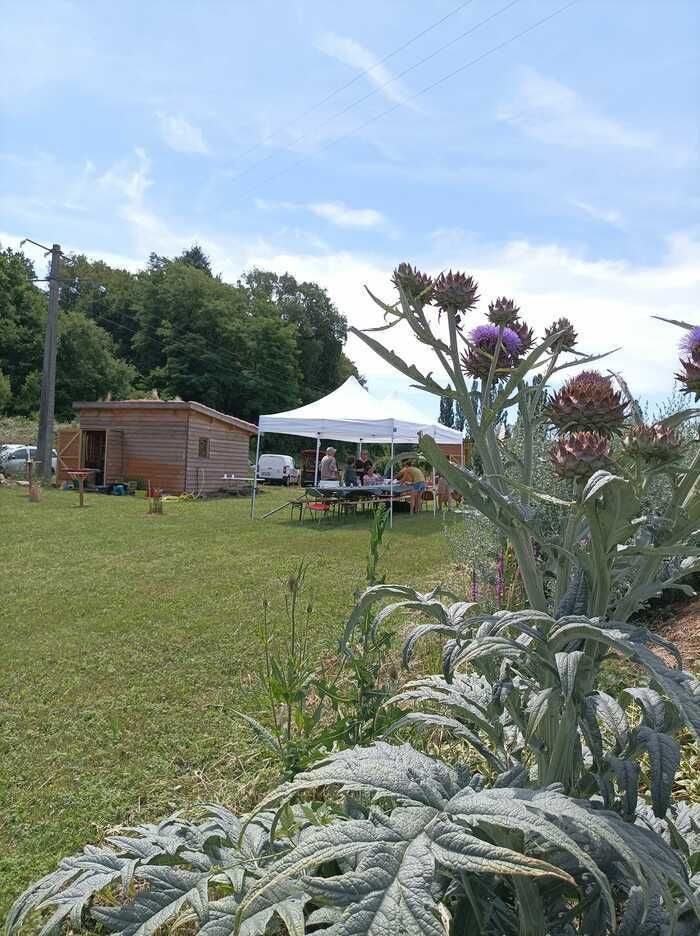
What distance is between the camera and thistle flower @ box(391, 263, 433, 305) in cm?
192

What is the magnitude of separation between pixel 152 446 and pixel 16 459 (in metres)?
6.12

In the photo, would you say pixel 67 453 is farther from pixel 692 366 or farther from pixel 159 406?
pixel 692 366

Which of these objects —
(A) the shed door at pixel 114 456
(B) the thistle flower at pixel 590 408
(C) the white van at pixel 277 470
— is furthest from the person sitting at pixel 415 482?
(B) the thistle flower at pixel 590 408

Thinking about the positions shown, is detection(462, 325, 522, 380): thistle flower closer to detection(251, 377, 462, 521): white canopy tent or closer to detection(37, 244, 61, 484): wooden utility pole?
detection(251, 377, 462, 521): white canopy tent

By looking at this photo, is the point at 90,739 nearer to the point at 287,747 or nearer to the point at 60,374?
the point at 287,747

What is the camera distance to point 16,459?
2367cm

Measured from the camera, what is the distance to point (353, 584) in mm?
7160

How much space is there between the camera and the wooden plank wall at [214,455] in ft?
67.6

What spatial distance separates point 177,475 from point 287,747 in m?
18.5

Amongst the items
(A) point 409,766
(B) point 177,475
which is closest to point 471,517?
(A) point 409,766

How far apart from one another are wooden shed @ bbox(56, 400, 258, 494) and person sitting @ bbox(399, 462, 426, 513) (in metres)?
6.86

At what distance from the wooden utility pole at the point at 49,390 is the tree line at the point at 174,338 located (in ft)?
37.2

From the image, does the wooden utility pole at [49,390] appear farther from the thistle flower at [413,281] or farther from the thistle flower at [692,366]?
the thistle flower at [692,366]

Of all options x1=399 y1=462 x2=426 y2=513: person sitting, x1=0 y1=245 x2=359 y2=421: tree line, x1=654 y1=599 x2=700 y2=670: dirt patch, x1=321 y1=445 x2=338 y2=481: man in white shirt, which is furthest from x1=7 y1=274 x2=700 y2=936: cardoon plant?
x1=0 y1=245 x2=359 y2=421: tree line
